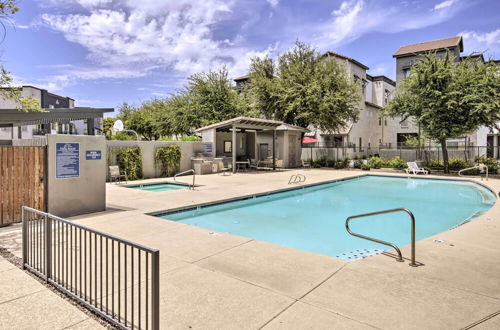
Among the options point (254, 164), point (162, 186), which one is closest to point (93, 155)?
point (162, 186)

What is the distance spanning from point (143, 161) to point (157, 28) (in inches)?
367

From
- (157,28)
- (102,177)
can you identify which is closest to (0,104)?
(157,28)

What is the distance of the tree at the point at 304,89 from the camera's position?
24125 mm

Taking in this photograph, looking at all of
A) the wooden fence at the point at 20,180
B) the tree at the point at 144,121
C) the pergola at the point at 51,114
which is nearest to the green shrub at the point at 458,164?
the pergola at the point at 51,114

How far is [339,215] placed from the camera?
34.4 ft

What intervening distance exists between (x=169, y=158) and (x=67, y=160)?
32.7ft

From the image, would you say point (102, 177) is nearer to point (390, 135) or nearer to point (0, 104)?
point (0, 104)

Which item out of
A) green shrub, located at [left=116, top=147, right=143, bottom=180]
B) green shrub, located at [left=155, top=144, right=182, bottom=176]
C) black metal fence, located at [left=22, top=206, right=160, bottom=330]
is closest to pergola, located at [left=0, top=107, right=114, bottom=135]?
black metal fence, located at [left=22, top=206, right=160, bottom=330]

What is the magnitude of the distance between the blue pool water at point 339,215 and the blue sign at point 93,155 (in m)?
2.27

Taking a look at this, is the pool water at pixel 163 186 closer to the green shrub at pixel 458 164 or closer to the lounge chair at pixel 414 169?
the lounge chair at pixel 414 169

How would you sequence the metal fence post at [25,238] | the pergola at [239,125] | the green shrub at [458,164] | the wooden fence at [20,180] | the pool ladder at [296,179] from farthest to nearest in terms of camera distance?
the green shrub at [458,164]
the pergola at [239,125]
the pool ladder at [296,179]
the wooden fence at [20,180]
the metal fence post at [25,238]

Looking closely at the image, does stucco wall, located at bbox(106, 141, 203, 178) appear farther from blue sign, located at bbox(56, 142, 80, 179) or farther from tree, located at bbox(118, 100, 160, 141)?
tree, located at bbox(118, 100, 160, 141)

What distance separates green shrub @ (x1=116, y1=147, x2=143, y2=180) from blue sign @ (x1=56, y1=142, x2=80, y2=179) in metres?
7.71

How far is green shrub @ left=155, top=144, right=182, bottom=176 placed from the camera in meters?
17.2
